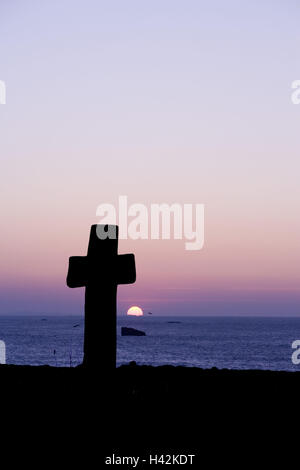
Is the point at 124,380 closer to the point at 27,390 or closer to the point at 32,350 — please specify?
the point at 27,390

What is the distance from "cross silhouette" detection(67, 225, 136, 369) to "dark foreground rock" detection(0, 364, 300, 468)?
0.24m

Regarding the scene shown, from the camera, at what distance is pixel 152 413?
236 inches

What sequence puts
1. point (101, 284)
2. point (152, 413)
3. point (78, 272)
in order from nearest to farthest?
point (152, 413) < point (101, 284) < point (78, 272)

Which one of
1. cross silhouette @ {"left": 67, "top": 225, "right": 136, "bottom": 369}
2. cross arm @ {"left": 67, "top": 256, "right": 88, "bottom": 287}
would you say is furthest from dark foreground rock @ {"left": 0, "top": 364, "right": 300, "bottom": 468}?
cross arm @ {"left": 67, "top": 256, "right": 88, "bottom": 287}

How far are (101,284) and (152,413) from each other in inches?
97.6

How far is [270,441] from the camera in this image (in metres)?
5.36

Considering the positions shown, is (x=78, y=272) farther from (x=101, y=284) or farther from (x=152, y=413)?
(x=152, y=413)

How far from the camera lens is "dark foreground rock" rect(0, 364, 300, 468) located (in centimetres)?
525

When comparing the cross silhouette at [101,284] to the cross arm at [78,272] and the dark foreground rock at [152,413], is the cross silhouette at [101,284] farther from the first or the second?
the dark foreground rock at [152,413]

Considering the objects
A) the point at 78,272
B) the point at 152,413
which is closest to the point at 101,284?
the point at 78,272

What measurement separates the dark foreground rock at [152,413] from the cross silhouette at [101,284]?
238 millimetres

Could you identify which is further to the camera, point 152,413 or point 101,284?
point 101,284

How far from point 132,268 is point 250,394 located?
91.9 inches

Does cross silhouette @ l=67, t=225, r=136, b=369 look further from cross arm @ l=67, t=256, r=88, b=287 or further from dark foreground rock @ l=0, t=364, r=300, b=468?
dark foreground rock @ l=0, t=364, r=300, b=468
